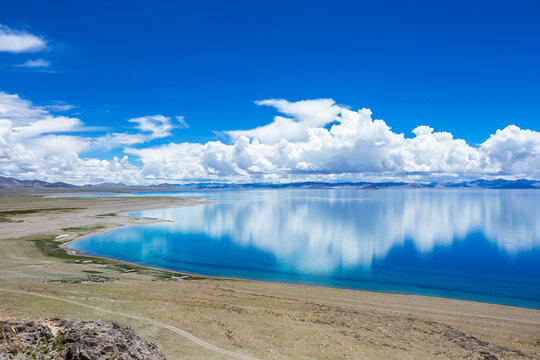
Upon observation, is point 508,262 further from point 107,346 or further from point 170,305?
point 107,346

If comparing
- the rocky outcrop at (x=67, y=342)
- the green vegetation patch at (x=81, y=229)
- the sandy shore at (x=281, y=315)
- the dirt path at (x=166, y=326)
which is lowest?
the green vegetation patch at (x=81, y=229)

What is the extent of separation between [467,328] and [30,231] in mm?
78540

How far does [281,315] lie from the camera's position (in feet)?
79.0

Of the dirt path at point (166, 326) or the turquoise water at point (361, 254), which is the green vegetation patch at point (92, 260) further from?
the dirt path at point (166, 326)

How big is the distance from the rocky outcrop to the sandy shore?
3.99 metres

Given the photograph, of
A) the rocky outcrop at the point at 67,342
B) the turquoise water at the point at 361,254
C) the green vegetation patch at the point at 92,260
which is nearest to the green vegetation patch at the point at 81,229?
the turquoise water at the point at 361,254

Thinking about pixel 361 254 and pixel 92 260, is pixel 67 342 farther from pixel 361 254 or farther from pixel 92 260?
pixel 361 254

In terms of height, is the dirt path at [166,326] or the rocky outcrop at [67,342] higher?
the rocky outcrop at [67,342]

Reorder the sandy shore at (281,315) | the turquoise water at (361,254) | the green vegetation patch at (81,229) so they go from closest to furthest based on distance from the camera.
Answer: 1. the sandy shore at (281,315)
2. the turquoise water at (361,254)
3. the green vegetation patch at (81,229)

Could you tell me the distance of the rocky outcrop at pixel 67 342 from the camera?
12000 millimetres

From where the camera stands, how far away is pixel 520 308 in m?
30.2

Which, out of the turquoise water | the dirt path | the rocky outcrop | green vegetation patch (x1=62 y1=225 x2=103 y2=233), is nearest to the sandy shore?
the dirt path

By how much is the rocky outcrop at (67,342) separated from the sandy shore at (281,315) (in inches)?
157

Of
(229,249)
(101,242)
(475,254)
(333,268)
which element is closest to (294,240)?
(229,249)
